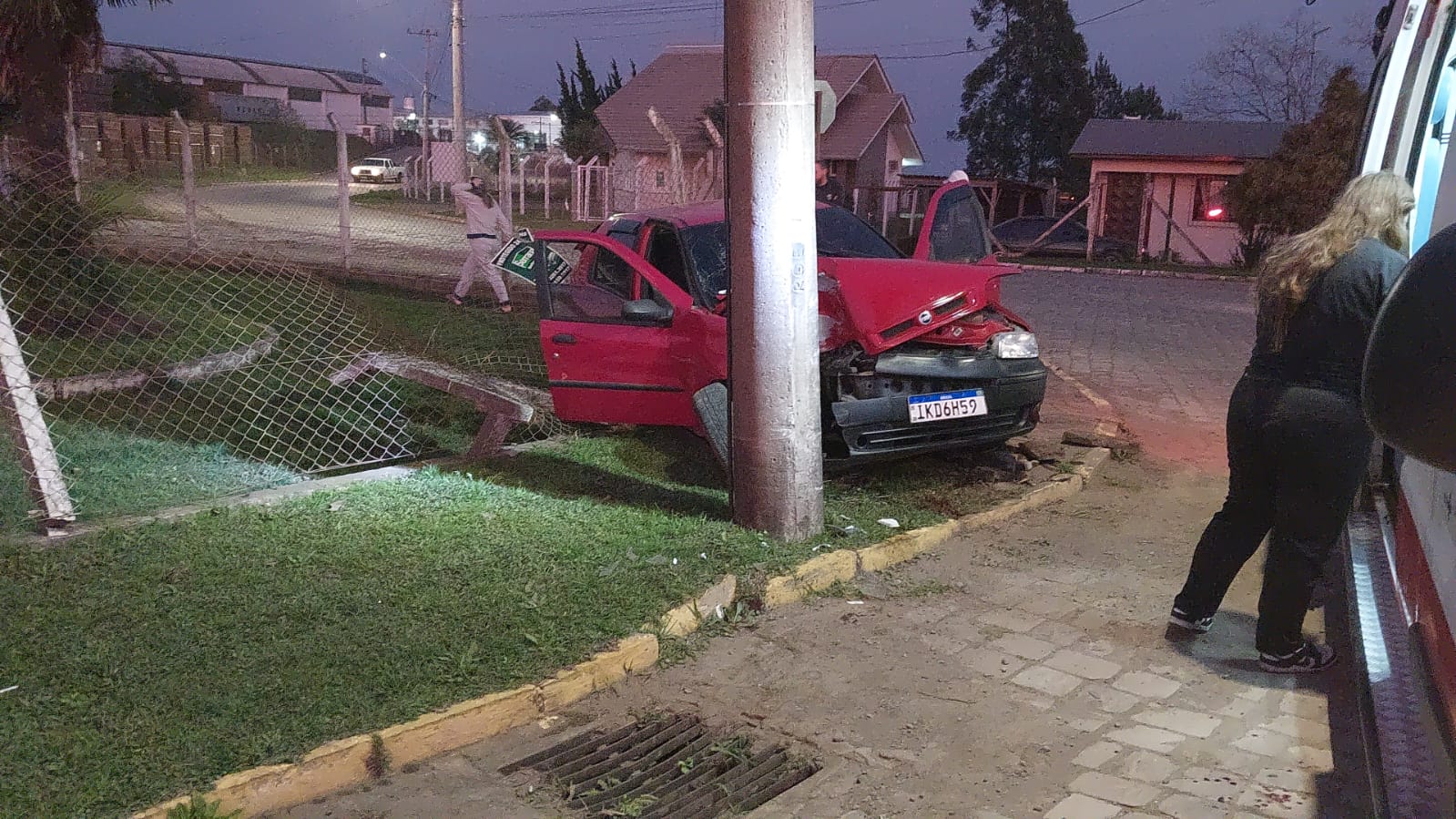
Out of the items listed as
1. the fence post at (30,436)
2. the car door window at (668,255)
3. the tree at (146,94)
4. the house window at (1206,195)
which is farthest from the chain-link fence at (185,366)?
the tree at (146,94)

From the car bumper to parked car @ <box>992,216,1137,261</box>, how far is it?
920 inches

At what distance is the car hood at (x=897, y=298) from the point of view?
6.27 meters

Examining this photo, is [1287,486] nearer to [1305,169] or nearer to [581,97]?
[1305,169]

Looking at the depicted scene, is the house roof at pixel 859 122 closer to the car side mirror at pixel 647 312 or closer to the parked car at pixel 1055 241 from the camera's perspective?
the parked car at pixel 1055 241

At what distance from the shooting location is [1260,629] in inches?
177

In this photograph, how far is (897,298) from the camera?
6.31 metres

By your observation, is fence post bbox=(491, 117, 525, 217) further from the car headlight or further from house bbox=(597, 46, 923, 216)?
house bbox=(597, 46, 923, 216)

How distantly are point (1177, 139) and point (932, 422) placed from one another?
29.5 meters

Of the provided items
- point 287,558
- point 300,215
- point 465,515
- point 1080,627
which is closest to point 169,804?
point 287,558

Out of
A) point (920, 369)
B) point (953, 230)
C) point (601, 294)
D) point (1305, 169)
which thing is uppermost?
point (1305, 169)

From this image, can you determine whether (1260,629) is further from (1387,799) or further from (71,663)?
(71,663)

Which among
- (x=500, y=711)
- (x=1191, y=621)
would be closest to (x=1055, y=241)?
(x=1191, y=621)

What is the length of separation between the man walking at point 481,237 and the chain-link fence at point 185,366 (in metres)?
1.43

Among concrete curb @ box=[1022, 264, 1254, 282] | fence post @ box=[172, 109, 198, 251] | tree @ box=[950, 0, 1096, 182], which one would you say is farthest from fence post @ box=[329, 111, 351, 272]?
tree @ box=[950, 0, 1096, 182]
